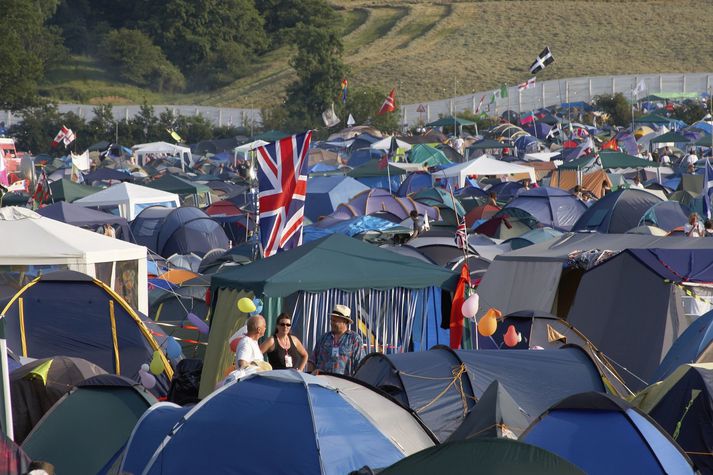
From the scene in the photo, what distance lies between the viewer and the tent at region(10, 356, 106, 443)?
11.0 metres

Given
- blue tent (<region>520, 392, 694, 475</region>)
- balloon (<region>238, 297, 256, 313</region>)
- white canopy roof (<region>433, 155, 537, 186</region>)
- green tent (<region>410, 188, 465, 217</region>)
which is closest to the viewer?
blue tent (<region>520, 392, 694, 475</region>)

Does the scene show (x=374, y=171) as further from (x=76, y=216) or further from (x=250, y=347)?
(x=250, y=347)

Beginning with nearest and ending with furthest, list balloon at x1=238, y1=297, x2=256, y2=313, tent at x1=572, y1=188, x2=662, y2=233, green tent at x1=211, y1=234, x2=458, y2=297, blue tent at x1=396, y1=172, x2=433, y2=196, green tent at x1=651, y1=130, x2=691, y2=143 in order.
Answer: balloon at x1=238, y1=297, x2=256, y2=313, green tent at x1=211, y1=234, x2=458, y2=297, tent at x1=572, y1=188, x2=662, y2=233, blue tent at x1=396, y1=172, x2=433, y2=196, green tent at x1=651, y1=130, x2=691, y2=143

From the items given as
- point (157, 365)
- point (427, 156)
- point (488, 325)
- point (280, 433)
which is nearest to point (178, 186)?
point (427, 156)

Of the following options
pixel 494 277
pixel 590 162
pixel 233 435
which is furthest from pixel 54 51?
pixel 233 435

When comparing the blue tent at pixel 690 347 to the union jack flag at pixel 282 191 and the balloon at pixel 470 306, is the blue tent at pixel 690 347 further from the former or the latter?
the union jack flag at pixel 282 191

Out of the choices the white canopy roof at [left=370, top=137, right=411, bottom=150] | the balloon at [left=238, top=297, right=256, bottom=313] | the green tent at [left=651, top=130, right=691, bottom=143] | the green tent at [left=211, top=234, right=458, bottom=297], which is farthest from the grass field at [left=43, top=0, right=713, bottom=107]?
the balloon at [left=238, top=297, right=256, bottom=313]

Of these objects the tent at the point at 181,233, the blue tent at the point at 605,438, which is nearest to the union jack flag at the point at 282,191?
the blue tent at the point at 605,438

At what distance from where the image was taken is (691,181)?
29.8 meters

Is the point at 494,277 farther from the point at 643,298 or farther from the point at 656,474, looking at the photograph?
the point at 656,474

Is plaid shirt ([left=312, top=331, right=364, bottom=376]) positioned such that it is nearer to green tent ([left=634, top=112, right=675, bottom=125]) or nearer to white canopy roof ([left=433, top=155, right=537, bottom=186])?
white canopy roof ([left=433, top=155, right=537, bottom=186])

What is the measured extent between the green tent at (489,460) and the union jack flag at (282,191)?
7.47 m

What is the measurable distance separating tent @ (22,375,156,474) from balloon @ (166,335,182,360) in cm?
362

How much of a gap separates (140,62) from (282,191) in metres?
75.0
